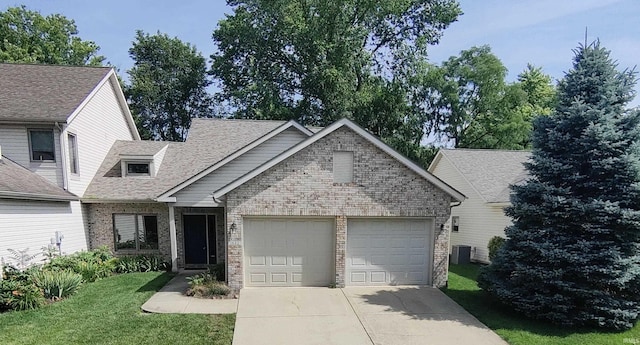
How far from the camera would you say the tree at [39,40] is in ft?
80.9

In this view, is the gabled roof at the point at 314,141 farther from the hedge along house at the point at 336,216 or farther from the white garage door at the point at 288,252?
the white garage door at the point at 288,252

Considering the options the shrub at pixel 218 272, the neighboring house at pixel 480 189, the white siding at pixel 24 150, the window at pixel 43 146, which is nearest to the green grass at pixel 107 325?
the shrub at pixel 218 272

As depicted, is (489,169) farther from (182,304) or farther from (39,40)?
(39,40)

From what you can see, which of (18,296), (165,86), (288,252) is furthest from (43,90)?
(165,86)

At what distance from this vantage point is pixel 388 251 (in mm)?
10859

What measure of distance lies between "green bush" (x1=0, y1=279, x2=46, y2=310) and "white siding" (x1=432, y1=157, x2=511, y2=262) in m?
16.5

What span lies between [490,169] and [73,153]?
1936 centimetres

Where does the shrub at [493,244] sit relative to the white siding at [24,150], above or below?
below

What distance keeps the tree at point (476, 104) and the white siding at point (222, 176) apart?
1931cm

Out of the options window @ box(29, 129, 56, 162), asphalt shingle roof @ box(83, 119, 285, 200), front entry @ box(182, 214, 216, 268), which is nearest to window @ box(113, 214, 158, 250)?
asphalt shingle roof @ box(83, 119, 285, 200)

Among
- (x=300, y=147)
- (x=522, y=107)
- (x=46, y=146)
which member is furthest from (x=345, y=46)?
(x=46, y=146)

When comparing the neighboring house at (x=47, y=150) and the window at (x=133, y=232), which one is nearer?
the neighboring house at (x=47, y=150)

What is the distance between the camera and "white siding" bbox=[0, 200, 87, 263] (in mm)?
9398

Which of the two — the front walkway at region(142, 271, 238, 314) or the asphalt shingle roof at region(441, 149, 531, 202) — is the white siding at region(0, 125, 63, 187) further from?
the asphalt shingle roof at region(441, 149, 531, 202)
